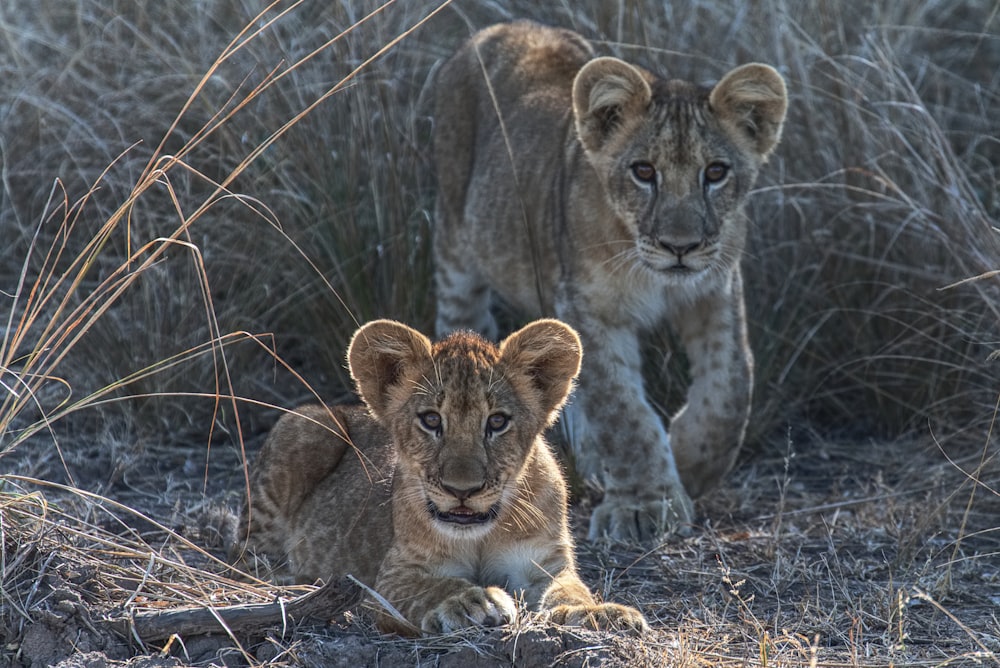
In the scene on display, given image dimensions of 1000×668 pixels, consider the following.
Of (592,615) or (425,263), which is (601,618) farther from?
(425,263)

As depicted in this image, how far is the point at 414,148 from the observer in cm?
743

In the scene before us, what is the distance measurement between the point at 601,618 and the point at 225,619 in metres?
1.04

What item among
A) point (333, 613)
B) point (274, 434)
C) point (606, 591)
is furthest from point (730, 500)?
point (333, 613)

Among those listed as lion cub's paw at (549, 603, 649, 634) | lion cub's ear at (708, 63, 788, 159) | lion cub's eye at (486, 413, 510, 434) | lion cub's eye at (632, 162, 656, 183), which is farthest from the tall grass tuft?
lion cub's paw at (549, 603, 649, 634)

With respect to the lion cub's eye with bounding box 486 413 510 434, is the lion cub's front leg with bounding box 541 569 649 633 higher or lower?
lower

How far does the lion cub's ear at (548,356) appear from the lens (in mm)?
4469

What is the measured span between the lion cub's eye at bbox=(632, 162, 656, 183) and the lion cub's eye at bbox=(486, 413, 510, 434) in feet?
5.95

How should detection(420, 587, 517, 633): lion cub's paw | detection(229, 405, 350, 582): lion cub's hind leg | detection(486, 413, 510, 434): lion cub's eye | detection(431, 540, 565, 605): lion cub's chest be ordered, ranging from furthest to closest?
detection(229, 405, 350, 582): lion cub's hind leg, detection(431, 540, 565, 605): lion cub's chest, detection(486, 413, 510, 434): lion cub's eye, detection(420, 587, 517, 633): lion cub's paw

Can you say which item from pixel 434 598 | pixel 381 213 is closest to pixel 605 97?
pixel 381 213

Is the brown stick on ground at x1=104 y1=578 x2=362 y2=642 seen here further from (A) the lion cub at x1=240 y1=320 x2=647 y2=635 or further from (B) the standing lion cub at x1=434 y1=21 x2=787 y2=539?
(B) the standing lion cub at x1=434 y1=21 x2=787 y2=539

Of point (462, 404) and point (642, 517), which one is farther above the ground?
point (462, 404)

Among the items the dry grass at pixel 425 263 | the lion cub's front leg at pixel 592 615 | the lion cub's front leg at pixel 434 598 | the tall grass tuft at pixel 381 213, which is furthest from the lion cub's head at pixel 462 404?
the tall grass tuft at pixel 381 213

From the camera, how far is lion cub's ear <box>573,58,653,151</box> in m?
5.88

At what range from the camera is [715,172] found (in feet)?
19.1
